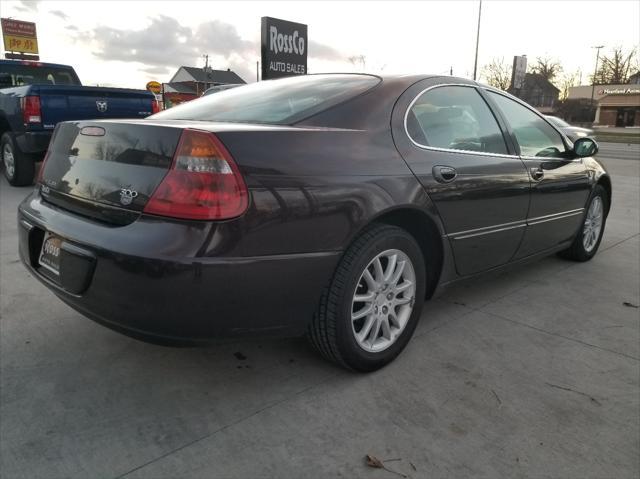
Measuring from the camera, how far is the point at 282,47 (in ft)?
41.2

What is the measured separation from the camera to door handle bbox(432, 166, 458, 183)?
2.67 meters

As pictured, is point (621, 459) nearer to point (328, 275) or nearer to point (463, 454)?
point (463, 454)

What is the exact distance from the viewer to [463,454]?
1998mm

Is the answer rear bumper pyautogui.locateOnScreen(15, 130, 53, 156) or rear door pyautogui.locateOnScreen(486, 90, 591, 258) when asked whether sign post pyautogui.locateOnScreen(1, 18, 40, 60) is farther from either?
rear door pyautogui.locateOnScreen(486, 90, 591, 258)

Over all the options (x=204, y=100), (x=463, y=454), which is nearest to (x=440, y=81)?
(x=204, y=100)

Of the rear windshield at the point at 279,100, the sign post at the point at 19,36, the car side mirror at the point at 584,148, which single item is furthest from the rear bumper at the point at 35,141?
the sign post at the point at 19,36

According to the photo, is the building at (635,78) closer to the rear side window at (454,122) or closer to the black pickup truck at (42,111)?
the black pickup truck at (42,111)

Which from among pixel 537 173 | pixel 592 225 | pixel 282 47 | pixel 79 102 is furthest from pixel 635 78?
pixel 537 173

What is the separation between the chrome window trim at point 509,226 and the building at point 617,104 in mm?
68345

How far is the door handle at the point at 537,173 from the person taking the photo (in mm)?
3400

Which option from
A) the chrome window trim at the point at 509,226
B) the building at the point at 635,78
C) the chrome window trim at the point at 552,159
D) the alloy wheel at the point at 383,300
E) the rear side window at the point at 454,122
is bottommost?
the alloy wheel at the point at 383,300

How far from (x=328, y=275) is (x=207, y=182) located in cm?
65

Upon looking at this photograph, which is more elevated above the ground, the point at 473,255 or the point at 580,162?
the point at 580,162

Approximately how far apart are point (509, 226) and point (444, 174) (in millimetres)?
798
